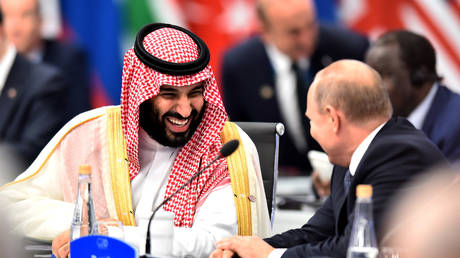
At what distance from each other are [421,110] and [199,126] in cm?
176

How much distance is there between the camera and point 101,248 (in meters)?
2.37

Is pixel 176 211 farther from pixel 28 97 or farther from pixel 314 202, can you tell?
pixel 28 97

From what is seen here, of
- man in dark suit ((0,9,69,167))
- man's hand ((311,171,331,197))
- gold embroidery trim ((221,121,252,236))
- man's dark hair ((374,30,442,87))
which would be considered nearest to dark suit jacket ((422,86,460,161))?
man's dark hair ((374,30,442,87))

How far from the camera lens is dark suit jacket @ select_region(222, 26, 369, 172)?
6656mm

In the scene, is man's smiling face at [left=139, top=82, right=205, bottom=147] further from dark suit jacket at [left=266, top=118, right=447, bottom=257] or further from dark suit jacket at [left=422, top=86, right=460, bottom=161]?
dark suit jacket at [left=422, top=86, right=460, bottom=161]

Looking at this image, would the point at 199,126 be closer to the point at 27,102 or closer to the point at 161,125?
the point at 161,125

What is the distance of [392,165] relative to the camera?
2.67 meters

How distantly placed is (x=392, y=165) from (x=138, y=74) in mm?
1048

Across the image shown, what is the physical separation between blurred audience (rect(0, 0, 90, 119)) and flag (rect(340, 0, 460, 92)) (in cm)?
233

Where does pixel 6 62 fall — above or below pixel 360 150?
above

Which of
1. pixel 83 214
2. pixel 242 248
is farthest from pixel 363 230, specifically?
pixel 83 214

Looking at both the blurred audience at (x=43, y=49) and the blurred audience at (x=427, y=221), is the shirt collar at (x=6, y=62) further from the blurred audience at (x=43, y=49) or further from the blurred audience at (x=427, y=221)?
the blurred audience at (x=427, y=221)

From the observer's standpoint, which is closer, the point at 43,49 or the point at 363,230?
the point at 363,230

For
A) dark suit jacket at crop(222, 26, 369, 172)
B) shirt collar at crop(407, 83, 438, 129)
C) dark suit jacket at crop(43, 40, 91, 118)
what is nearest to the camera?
shirt collar at crop(407, 83, 438, 129)
